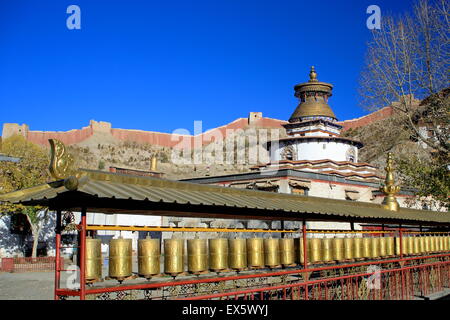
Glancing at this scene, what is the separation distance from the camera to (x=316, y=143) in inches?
1807

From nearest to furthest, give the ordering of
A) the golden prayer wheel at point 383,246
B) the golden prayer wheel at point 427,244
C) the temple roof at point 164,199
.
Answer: the temple roof at point 164,199 → the golden prayer wheel at point 383,246 → the golden prayer wheel at point 427,244

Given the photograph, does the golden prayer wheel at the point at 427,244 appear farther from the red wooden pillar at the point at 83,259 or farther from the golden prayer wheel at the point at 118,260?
the red wooden pillar at the point at 83,259

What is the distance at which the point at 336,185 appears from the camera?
36656mm

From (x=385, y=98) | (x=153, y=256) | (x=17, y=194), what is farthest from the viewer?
(x=385, y=98)

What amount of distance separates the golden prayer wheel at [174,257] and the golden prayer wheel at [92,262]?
1226 millimetres

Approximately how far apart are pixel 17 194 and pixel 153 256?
2304 mm

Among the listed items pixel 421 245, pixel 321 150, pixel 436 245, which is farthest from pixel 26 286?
pixel 321 150

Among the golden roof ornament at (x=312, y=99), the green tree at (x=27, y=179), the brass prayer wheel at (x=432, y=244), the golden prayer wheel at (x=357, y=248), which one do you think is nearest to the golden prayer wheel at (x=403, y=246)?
the brass prayer wheel at (x=432, y=244)

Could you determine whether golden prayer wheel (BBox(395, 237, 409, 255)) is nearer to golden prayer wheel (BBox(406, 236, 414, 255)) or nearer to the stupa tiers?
golden prayer wheel (BBox(406, 236, 414, 255))

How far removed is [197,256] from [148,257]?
0.98m

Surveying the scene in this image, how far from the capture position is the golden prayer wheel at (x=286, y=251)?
10031 millimetres

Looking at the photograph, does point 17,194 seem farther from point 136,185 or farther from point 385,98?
point 385,98

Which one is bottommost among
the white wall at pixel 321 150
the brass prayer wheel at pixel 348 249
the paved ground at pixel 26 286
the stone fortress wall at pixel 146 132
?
the paved ground at pixel 26 286
